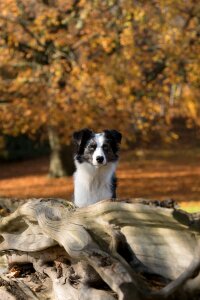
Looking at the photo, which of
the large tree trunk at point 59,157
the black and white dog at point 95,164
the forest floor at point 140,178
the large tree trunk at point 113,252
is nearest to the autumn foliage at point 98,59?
the forest floor at point 140,178

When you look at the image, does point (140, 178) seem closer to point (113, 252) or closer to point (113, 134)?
point (113, 134)

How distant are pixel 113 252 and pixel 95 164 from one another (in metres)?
3.10

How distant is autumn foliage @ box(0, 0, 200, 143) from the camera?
16.5 m

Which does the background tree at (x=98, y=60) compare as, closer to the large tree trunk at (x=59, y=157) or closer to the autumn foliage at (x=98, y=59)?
the autumn foliage at (x=98, y=59)

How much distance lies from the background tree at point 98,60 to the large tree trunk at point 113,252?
36.8 ft

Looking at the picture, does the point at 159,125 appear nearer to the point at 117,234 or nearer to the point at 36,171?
the point at 36,171

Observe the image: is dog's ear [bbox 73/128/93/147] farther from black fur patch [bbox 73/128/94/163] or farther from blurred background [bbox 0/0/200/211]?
blurred background [bbox 0/0/200/211]

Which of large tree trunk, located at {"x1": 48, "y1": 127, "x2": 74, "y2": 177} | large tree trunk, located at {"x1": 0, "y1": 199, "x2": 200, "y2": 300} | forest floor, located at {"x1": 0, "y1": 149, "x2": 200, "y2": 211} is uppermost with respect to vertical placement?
large tree trunk, located at {"x1": 0, "y1": 199, "x2": 200, "y2": 300}

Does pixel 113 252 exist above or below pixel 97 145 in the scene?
below

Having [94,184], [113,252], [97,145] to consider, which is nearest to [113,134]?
[97,145]

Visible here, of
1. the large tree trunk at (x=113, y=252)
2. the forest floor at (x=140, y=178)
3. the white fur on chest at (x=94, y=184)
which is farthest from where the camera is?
the forest floor at (x=140, y=178)

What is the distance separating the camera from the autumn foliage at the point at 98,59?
16531 millimetres

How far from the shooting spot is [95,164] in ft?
23.3

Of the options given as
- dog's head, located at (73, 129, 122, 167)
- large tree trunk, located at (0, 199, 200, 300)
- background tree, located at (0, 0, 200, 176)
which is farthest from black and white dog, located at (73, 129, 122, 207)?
background tree, located at (0, 0, 200, 176)
